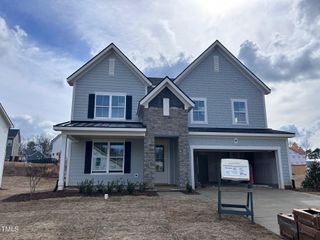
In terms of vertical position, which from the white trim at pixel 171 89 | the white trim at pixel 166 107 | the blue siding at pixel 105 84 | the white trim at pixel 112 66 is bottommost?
the white trim at pixel 166 107

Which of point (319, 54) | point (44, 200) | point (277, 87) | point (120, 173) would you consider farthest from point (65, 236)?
point (277, 87)

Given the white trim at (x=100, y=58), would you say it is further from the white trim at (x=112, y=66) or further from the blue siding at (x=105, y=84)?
the white trim at (x=112, y=66)

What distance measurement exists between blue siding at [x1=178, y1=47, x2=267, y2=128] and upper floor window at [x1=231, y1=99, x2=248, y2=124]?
0.25 metres

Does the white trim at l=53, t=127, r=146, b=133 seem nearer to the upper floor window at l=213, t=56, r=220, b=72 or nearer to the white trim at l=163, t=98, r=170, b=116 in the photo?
the white trim at l=163, t=98, r=170, b=116

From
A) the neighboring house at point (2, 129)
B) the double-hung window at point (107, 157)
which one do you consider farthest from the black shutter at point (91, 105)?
the neighboring house at point (2, 129)

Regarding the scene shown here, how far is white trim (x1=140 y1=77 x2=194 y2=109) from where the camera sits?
12.4 meters

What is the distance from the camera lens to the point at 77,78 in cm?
1430

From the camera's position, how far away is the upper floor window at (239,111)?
15.9m

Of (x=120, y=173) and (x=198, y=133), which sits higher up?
(x=198, y=133)

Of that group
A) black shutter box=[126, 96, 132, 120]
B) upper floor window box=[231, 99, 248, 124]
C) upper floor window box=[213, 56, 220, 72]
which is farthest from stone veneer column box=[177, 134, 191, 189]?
upper floor window box=[213, 56, 220, 72]

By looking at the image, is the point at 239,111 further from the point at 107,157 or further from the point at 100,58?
the point at 100,58

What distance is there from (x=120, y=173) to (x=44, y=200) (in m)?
4.82

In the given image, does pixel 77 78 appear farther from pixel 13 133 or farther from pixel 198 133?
pixel 13 133

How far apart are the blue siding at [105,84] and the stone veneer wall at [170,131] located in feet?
7.56
